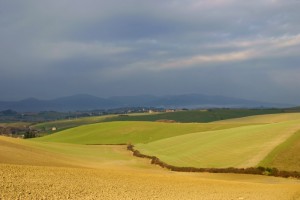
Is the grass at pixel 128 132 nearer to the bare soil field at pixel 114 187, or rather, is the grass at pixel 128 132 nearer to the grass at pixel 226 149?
the grass at pixel 226 149

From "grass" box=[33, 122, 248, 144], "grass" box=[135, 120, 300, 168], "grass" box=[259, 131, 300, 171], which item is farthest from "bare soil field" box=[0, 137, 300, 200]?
"grass" box=[33, 122, 248, 144]

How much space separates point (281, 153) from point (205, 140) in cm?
2006

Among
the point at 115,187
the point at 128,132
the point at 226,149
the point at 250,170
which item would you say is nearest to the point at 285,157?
Answer: the point at 250,170

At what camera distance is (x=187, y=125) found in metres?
101

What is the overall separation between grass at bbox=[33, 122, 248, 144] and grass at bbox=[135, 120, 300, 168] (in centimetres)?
2493

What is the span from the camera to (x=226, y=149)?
167 ft

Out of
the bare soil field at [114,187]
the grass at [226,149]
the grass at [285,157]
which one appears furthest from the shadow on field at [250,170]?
the bare soil field at [114,187]

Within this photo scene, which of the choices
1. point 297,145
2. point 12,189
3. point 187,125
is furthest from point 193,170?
point 187,125

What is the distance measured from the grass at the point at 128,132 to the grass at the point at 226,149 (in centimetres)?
2493

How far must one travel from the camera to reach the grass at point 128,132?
90113mm

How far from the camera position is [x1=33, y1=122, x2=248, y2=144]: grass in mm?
90113

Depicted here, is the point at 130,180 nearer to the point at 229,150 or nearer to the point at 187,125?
the point at 229,150

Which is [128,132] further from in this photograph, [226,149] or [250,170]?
[250,170]

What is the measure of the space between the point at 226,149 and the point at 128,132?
49.5 meters
